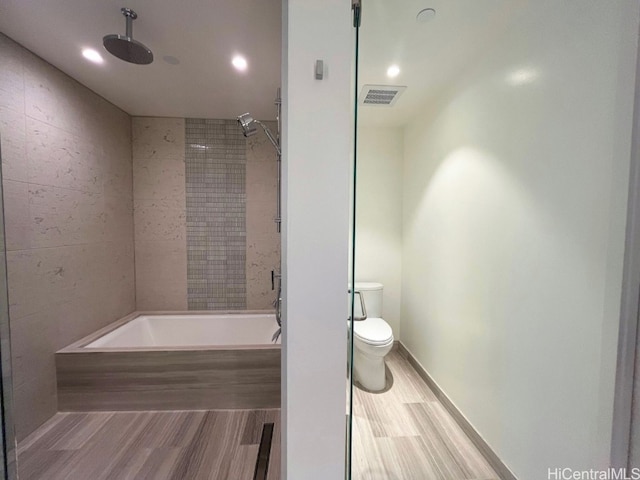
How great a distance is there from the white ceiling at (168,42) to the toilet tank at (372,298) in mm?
1812

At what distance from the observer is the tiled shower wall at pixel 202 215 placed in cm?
245

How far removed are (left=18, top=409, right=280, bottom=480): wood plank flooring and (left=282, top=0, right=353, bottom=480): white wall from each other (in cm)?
74

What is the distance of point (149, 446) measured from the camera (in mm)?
1469

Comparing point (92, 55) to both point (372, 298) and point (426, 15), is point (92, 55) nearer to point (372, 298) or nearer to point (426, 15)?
point (426, 15)

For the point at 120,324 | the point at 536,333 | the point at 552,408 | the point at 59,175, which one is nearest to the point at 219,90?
the point at 59,175

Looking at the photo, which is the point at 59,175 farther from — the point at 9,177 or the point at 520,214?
the point at 520,214

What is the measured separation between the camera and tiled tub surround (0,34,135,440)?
1448mm

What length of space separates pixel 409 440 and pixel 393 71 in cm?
231

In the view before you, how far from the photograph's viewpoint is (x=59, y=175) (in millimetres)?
1706

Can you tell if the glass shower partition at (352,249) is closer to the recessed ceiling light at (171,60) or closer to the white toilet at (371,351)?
the white toilet at (371,351)

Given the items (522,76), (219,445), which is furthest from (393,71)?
(219,445)

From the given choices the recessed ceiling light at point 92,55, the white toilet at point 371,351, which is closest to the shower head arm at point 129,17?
the recessed ceiling light at point 92,55

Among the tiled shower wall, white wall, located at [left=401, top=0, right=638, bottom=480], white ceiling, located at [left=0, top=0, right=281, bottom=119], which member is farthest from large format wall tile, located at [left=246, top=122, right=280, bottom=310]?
white wall, located at [left=401, top=0, right=638, bottom=480]

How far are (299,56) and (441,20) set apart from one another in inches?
35.6
